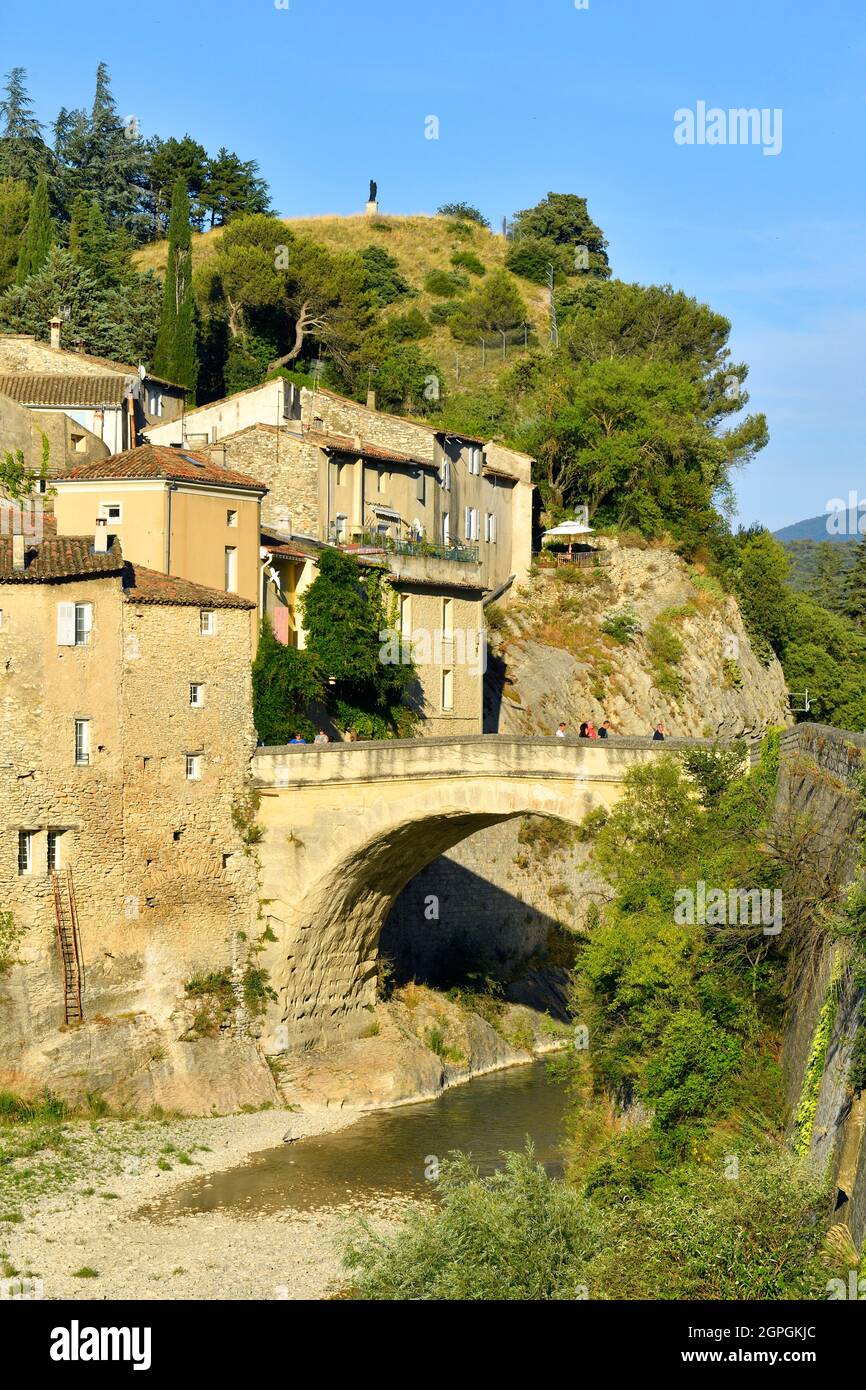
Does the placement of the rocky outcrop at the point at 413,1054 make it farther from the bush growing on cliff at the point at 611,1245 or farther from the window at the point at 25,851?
the bush growing on cliff at the point at 611,1245

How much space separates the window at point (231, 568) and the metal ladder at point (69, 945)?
34.4 feet

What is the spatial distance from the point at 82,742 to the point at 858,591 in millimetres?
66330

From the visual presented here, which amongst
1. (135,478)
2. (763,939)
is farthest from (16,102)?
(763,939)

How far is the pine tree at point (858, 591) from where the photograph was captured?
327 ft

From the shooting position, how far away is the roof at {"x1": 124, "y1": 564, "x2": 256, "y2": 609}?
41.5m

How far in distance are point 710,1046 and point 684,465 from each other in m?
48.1

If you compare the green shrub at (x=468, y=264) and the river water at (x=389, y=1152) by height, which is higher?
the green shrub at (x=468, y=264)

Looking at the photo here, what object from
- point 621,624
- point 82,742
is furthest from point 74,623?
point 621,624

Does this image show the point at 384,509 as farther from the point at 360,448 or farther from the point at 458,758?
the point at 458,758

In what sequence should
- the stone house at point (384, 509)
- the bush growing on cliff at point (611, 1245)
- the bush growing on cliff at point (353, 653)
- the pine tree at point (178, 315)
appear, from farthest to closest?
the pine tree at point (178, 315), the stone house at point (384, 509), the bush growing on cliff at point (353, 653), the bush growing on cliff at point (611, 1245)

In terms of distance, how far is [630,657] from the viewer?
226 ft

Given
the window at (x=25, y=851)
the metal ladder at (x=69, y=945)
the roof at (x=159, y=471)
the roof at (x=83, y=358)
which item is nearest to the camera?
the window at (x=25, y=851)

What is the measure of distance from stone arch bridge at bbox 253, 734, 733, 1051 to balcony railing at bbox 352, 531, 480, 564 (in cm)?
1436

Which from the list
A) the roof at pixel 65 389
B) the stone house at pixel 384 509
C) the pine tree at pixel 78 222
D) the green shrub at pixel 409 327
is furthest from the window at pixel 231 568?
the green shrub at pixel 409 327
